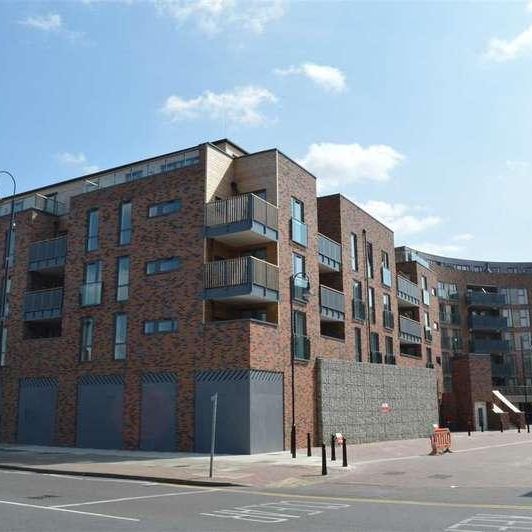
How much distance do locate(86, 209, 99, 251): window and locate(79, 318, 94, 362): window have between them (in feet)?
11.9

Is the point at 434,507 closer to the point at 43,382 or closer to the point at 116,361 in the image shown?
the point at 116,361

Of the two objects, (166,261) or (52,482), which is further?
(166,261)

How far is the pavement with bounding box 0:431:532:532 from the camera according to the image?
31.6ft

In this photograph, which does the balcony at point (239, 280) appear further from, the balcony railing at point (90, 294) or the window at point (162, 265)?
the balcony railing at point (90, 294)

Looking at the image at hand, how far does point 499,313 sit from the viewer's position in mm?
70750

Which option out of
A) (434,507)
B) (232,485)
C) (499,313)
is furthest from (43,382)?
(499,313)

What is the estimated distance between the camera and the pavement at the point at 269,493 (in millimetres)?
9633

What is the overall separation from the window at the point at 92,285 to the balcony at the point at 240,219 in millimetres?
6590

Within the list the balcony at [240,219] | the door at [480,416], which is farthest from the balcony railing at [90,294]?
the door at [480,416]

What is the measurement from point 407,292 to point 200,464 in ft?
89.9

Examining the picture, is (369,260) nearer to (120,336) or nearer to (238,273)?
(238,273)

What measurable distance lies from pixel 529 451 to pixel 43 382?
22.5m

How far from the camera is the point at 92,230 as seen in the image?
30.9m

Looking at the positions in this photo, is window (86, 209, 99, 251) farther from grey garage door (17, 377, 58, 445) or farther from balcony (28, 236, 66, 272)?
grey garage door (17, 377, 58, 445)
